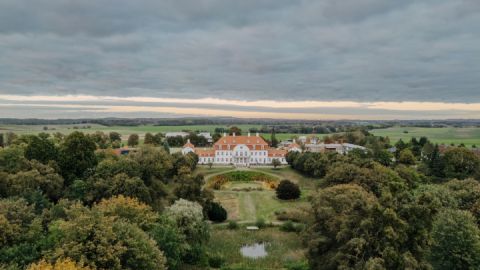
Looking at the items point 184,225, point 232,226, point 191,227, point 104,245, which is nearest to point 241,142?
point 232,226

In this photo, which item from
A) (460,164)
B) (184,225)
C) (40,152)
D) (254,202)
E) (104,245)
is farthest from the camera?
(460,164)

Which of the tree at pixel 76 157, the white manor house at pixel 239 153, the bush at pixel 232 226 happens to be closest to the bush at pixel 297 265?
the bush at pixel 232 226

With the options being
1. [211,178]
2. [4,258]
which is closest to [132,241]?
[4,258]

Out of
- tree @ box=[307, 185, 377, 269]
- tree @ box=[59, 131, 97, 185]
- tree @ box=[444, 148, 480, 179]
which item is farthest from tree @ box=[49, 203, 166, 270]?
tree @ box=[444, 148, 480, 179]

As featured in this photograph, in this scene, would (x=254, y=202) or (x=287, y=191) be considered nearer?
(x=254, y=202)

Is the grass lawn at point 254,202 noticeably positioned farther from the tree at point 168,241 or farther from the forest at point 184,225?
the tree at point 168,241

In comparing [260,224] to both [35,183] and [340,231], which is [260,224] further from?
[35,183]

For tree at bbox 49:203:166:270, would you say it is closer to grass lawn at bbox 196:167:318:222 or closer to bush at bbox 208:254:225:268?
bush at bbox 208:254:225:268
